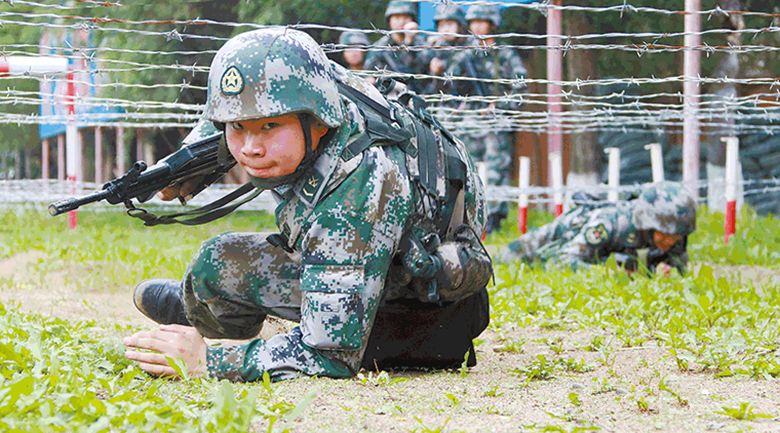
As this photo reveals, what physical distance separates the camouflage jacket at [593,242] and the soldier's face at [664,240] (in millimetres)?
40

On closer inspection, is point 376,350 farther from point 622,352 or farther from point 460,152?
point 622,352

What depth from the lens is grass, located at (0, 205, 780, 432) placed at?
8.78 ft

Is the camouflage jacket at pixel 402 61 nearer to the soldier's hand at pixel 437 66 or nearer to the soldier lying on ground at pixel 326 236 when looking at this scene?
the soldier's hand at pixel 437 66

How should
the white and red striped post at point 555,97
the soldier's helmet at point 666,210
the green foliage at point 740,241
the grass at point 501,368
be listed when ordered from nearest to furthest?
the grass at point 501,368, the soldier's helmet at point 666,210, the green foliage at point 740,241, the white and red striped post at point 555,97

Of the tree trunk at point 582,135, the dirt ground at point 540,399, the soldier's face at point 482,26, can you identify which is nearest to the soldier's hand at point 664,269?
the dirt ground at point 540,399

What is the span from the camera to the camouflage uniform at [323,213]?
328 cm

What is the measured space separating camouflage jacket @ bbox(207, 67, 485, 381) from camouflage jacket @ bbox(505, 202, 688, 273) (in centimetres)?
406

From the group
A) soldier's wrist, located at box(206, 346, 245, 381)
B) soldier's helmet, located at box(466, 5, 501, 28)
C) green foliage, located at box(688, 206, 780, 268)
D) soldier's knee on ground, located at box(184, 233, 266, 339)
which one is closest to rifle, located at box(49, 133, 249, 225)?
soldier's knee on ground, located at box(184, 233, 266, 339)

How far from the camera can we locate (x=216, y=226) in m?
12.7

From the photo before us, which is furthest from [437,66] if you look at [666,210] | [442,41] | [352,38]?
[666,210]

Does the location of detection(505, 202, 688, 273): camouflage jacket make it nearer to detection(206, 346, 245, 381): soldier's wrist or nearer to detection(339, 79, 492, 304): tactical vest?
detection(339, 79, 492, 304): tactical vest

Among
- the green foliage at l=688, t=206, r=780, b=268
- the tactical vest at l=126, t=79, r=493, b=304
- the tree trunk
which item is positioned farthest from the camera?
the tree trunk

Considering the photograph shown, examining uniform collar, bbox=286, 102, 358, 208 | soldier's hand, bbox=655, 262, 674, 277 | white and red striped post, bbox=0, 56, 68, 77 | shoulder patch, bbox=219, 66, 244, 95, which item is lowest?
soldier's hand, bbox=655, 262, 674, 277

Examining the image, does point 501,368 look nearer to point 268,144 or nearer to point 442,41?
point 268,144
